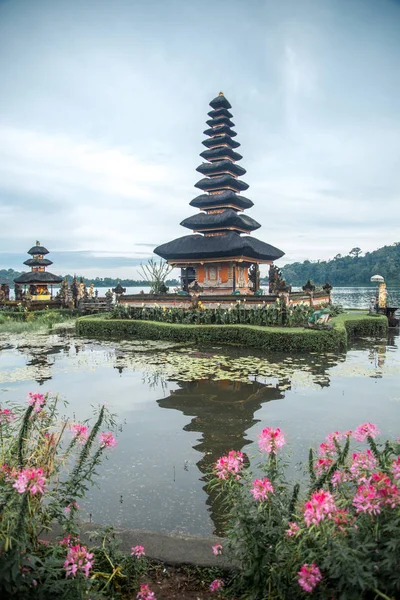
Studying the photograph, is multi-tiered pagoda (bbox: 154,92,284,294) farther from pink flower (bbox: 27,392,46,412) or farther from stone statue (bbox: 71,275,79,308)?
pink flower (bbox: 27,392,46,412)

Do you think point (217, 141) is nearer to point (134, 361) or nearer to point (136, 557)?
point (134, 361)

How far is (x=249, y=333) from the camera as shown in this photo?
15.0 m

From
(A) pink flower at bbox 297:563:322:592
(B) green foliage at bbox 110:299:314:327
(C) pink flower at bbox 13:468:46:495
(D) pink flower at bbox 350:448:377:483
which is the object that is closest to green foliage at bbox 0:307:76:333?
(B) green foliage at bbox 110:299:314:327

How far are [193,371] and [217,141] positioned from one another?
22.4 meters

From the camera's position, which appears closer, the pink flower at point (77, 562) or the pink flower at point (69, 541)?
the pink flower at point (77, 562)

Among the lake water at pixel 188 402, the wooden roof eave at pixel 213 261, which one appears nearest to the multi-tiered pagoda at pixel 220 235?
the wooden roof eave at pixel 213 261

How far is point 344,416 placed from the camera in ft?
23.2

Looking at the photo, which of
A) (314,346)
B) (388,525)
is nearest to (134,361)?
(314,346)

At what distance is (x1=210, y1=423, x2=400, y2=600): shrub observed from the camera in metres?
1.98

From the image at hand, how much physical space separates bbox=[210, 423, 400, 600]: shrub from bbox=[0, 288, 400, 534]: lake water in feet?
5.32

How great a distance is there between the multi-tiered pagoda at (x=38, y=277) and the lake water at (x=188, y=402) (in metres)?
19.8

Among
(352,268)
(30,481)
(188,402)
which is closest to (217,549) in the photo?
(30,481)

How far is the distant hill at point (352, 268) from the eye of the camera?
82588mm

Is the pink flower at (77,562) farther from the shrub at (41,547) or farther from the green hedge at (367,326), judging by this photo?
the green hedge at (367,326)
